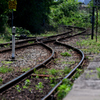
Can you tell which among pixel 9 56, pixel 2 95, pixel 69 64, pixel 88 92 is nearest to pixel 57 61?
pixel 69 64

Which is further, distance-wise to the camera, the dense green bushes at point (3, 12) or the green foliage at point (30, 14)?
the green foliage at point (30, 14)


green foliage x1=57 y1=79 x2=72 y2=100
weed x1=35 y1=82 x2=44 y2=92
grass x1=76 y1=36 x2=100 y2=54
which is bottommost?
weed x1=35 y1=82 x2=44 y2=92

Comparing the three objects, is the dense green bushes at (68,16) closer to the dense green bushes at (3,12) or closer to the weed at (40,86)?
the dense green bushes at (3,12)

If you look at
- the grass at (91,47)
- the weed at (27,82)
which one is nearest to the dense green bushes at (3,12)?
Answer: the grass at (91,47)

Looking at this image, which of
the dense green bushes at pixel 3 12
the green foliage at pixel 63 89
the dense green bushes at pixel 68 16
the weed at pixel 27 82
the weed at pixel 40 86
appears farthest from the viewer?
the dense green bushes at pixel 68 16

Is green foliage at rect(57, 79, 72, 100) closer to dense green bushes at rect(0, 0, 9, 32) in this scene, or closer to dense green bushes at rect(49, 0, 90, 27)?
dense green bushes at rect(0, 0, 9, 32)

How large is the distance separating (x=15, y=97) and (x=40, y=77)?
161 centimetres

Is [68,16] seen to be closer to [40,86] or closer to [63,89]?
[40,86]

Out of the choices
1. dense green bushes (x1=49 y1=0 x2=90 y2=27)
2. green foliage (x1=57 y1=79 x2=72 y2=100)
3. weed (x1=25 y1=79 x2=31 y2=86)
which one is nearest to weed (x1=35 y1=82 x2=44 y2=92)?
weed (x1=25 y1=79 x2=31 y2=86)

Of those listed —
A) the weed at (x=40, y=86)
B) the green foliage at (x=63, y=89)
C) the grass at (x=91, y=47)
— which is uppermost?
the green foliage at (x=63, y=89)

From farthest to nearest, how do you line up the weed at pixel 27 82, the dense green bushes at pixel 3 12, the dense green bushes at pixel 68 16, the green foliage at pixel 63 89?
the dense green bushes at pixel 68 16 < the dense green bushes at pixel 3 12 < the weed at pixel 27 82 < the green foliage at pixel 63 89

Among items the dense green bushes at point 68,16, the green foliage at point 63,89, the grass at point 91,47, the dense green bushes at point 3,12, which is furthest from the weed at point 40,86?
the dense green bushes at point 68,16

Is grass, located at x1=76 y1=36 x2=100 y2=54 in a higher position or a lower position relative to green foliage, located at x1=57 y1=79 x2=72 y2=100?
lower

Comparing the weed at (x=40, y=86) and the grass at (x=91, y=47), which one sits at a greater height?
the grass at (x=91, y=47)
